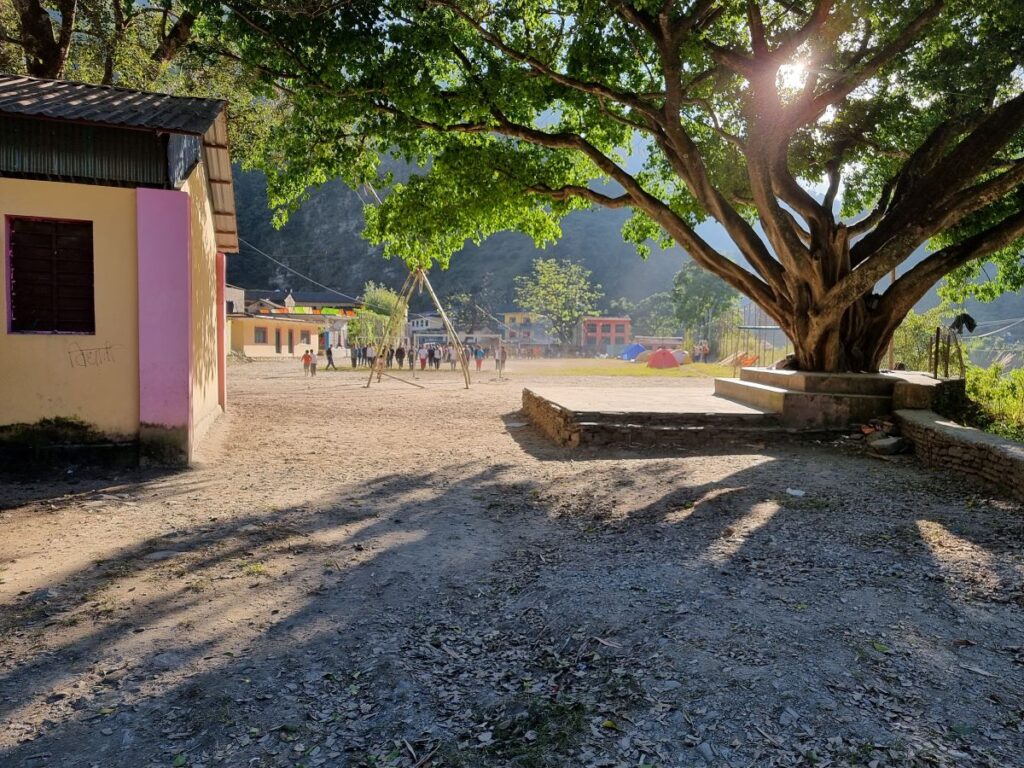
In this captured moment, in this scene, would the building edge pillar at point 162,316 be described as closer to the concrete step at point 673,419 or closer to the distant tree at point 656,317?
the concrete step at point 673,419

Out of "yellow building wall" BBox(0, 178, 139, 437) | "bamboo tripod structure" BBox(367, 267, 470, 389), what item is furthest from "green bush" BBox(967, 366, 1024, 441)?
"bamboo tripod structure" BBox(367, 267, 470, 389)

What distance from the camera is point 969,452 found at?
6609 millimetres

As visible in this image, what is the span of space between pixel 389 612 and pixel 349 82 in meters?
8.29

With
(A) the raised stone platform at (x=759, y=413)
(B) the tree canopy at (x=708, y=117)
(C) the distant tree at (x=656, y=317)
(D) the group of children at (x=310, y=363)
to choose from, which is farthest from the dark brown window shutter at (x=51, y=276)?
(C) the distant tree at (x=656, y=317)

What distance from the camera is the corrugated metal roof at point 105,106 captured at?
6.52 m

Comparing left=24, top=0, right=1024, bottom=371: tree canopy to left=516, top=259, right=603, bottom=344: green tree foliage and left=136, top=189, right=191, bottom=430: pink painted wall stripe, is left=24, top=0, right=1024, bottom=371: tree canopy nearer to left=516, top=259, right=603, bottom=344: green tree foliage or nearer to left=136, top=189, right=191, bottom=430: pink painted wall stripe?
left=136, top=189, right=191, bottom=430: pink painted wall stripe

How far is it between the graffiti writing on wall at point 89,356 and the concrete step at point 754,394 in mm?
8604

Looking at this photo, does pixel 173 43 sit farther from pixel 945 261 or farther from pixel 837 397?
pixel 945 261

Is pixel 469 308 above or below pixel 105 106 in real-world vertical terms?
above

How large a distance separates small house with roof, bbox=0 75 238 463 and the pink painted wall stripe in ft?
0.04

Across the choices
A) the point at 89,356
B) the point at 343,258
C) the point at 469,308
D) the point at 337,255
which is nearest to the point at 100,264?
the point at 89,356

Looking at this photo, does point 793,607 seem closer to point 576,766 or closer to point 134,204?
point 576,766

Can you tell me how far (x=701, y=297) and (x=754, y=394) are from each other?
60936 millimetres

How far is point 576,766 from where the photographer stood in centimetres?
234
